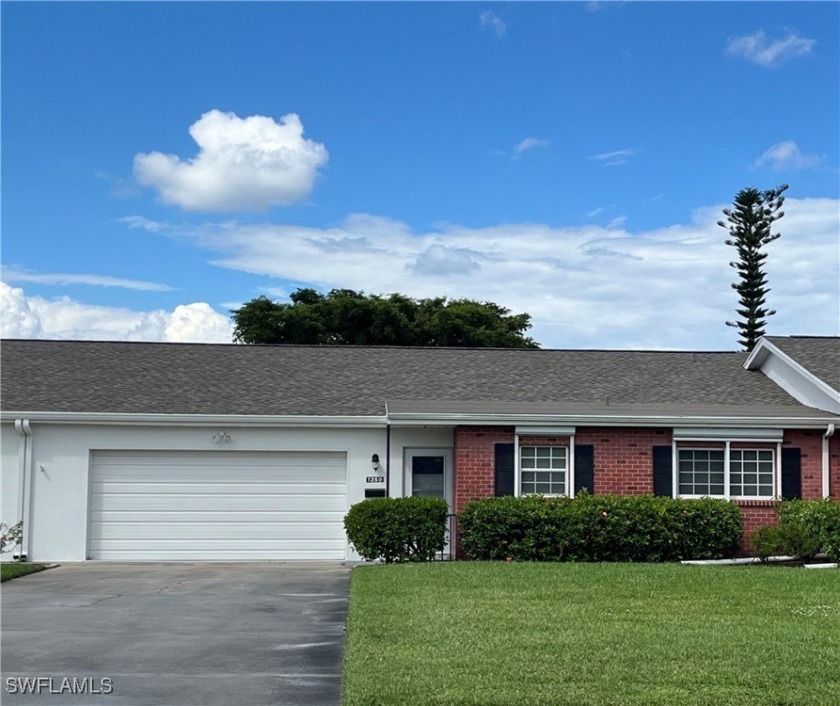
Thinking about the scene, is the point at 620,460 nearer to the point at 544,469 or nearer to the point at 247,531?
the point at 544,469

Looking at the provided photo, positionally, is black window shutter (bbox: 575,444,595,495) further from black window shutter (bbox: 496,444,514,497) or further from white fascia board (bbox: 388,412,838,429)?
black window shutter (bbox: 496,444,514,497)

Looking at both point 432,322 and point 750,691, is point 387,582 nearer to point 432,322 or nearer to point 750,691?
point 750,691

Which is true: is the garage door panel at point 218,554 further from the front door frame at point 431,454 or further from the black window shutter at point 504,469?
the black window shutter at point 504,469

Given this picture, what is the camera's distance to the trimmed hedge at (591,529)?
18.0 meters

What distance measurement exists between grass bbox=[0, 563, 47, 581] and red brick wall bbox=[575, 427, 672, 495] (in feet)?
30.9

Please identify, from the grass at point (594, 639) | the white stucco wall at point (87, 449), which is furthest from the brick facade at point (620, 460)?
the grass at point (594, 639)

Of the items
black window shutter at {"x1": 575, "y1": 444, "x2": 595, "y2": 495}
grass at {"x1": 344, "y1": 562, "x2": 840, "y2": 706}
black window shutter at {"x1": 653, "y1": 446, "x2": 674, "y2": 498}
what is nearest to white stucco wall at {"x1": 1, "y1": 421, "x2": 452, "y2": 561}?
black window shutter at {"x1": 575, "y1": 444, "x2": 595, "y2": 495}

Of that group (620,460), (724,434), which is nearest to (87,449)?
(620,460)

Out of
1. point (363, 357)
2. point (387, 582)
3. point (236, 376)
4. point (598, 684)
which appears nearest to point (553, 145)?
point (363, 357)

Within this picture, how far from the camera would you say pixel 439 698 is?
7555 millimetres

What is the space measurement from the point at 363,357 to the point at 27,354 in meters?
7.33

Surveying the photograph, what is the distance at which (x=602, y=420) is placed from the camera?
19172 millimetres

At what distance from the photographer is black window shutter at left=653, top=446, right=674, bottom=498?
63.7 feet

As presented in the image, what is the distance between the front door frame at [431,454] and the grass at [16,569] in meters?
6.53
